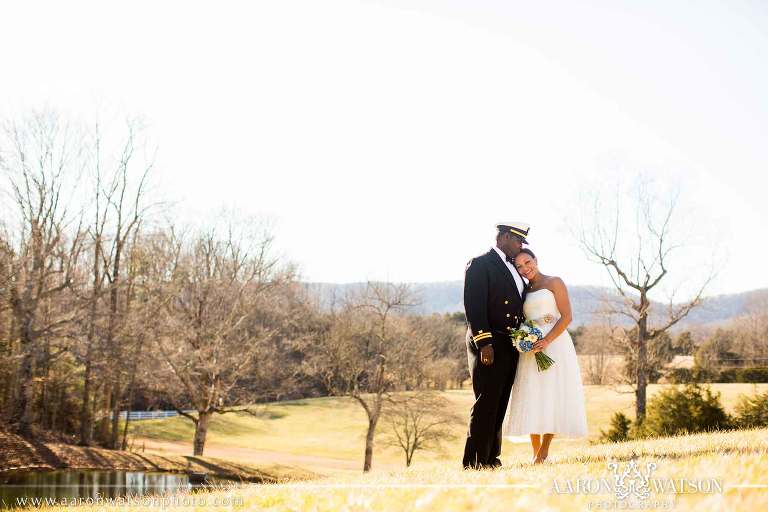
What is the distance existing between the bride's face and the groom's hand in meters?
1.15

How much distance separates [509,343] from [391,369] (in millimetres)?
35280

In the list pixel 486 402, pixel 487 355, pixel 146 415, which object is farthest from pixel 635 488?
pixel 146 415

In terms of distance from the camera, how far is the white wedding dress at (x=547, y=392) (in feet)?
24.2

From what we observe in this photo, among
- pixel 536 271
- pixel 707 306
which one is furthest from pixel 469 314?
pixel 707 306

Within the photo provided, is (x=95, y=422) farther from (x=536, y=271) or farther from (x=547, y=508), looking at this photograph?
(x=547, y=508)

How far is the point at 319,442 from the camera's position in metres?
52.2

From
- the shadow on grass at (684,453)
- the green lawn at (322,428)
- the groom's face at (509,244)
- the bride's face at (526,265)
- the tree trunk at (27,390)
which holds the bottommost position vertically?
the green lawn at (322,428)

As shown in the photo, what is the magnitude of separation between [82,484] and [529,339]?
48.4 feet

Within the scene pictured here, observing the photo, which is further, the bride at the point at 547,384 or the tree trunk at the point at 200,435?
the tree trunk at the point at 200,435

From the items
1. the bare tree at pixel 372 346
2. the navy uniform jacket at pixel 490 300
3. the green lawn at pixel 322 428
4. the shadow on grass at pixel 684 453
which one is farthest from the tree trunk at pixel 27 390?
the shadow on grass at pixel 684 453

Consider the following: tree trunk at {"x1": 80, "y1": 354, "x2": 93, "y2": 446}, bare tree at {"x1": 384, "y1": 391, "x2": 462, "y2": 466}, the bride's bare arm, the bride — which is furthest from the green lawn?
the bride's bare arm

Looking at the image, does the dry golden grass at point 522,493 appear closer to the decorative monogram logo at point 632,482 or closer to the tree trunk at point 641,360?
the decorative monogram logo at point 632,482

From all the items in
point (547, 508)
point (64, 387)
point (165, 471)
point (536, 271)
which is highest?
point (536, 271)

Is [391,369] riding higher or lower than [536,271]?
lower
